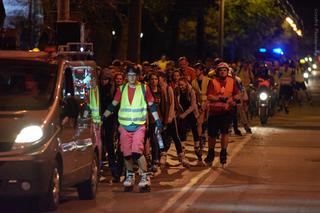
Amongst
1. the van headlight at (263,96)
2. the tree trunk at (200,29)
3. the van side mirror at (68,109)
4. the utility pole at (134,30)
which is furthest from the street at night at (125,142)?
the tree trunk at (200,29)

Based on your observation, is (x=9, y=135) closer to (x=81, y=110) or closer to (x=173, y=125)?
(x=81, y=110)

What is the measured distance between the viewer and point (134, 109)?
44.4 ft

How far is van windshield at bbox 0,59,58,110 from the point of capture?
11.3m

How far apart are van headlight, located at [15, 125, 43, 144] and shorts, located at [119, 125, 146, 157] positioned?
2828 mm

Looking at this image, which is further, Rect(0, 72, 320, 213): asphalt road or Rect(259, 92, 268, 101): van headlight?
Rect(259, 92, 268, 101): van headlight

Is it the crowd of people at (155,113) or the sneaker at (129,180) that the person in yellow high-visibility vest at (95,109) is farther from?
the sneaker at (129,180)

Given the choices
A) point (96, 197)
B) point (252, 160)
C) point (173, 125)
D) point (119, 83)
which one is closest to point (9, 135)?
point (96, 197)

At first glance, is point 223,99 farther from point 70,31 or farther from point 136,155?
point 136,155

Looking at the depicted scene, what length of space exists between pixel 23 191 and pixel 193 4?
33.6 m

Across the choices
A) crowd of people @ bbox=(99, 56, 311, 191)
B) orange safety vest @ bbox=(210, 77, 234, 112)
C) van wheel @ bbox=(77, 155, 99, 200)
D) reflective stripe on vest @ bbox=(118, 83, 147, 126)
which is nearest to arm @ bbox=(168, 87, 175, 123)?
crowd of people @ bbox=(99, 56, 311, 191)

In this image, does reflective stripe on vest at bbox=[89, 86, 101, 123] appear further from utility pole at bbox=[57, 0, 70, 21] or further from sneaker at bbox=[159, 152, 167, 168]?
utility pole at bbox=[57, 0, 70, 21]

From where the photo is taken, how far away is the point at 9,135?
35.4 feet

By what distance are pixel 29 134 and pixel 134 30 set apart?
52.9ft

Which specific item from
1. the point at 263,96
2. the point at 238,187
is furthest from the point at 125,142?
the point at 263,96
